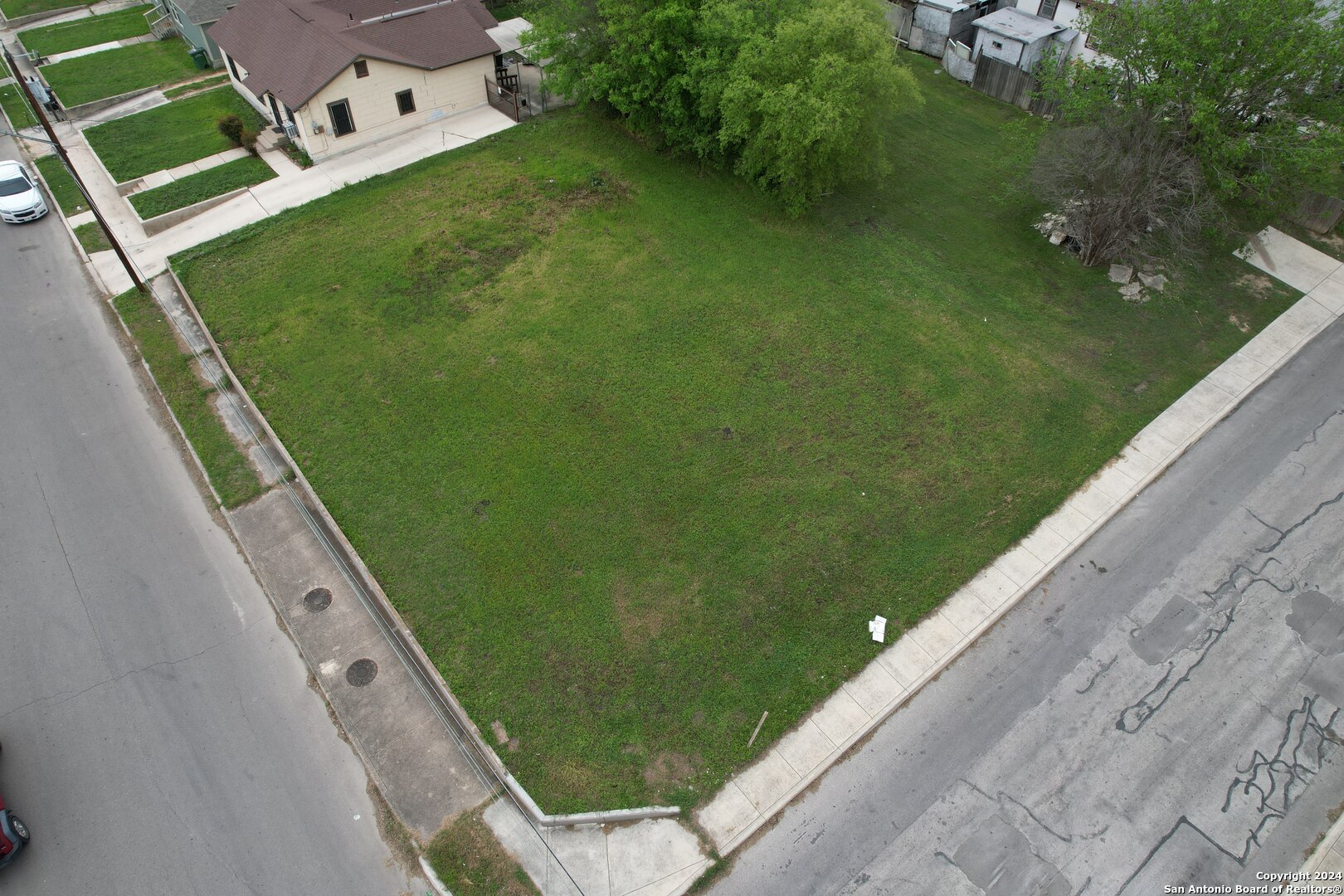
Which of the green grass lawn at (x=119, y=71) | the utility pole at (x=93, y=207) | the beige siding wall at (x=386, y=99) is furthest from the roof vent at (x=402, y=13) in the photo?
the utility pole at (x=93, y=207)

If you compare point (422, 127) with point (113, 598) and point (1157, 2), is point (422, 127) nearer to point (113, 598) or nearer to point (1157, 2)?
point (113, 598)

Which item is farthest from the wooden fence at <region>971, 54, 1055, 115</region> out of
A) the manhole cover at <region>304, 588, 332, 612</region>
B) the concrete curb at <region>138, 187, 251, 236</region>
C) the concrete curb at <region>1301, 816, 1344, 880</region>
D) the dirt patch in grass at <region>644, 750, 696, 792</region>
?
the manhole cover at <region>304, 588, 332, 612</region>

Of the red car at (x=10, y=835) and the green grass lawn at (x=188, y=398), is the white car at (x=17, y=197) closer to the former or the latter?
the green grass lawn at (x=188, y=398)

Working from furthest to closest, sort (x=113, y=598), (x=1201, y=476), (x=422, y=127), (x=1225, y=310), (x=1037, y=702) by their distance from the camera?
(x=422, y=127) < (x=1225, y=310) < (x=1201, y=476) < (x=113, y=598) < (x=1037, y=702)

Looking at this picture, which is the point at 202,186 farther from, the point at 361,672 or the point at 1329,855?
the point at 1329,855

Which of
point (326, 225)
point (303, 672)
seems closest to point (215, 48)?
point (326, 225)

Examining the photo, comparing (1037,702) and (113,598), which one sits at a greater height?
(113,598)

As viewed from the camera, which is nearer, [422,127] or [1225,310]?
[1225,310]
